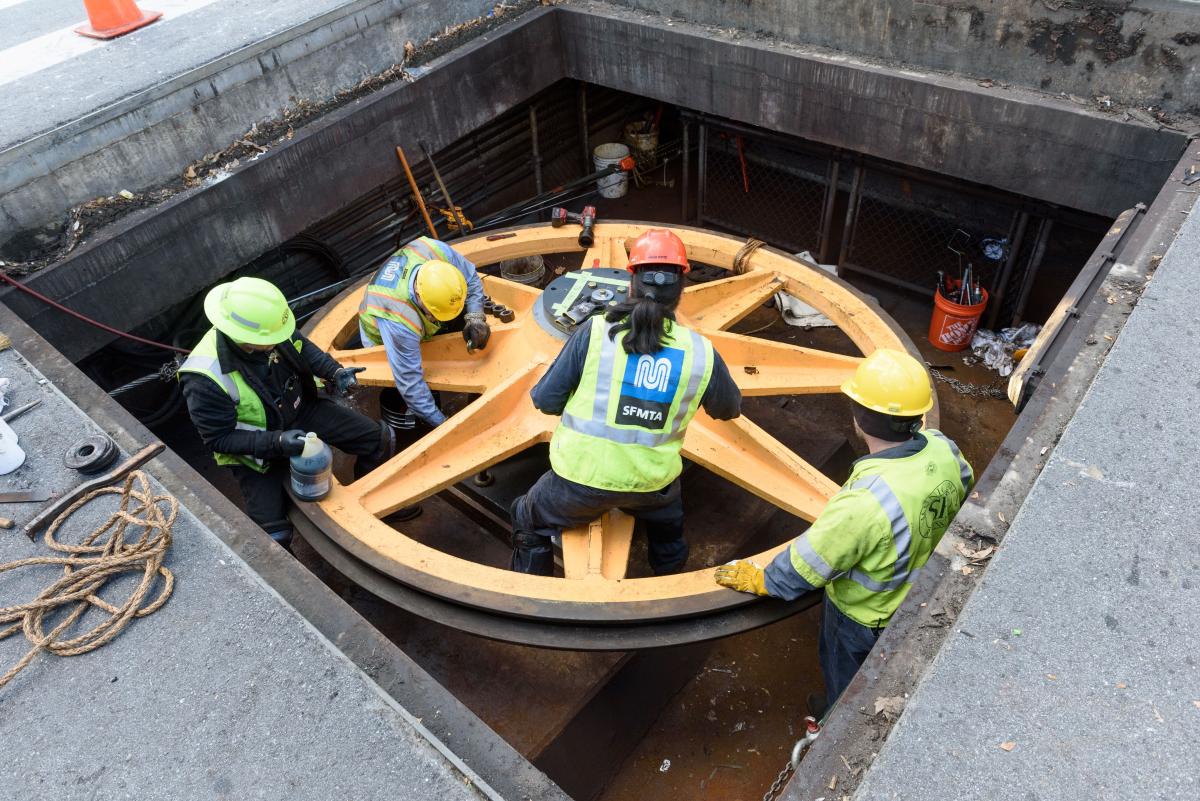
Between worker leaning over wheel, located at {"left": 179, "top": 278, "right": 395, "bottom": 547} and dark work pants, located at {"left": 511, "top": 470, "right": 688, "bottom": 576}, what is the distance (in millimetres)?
1220

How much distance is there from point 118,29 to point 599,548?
18.4 ft

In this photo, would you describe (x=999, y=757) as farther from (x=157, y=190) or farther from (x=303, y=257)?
(x=303, y=257)

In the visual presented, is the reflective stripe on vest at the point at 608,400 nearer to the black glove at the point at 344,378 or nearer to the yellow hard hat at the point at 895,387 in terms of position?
the yellow hard hat at the point at 895,387

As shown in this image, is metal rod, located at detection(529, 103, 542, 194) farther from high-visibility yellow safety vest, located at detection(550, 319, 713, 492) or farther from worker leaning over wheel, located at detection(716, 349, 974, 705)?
worker leaning over wheel, located at detection(716, 349, 974, 705)

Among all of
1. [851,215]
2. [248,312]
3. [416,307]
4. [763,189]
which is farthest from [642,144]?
[248,312]

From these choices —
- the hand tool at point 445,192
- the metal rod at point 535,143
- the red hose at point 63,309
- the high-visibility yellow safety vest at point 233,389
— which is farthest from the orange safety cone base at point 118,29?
the high-visibility yellow safety vest at point 233,389

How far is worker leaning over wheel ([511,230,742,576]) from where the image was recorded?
3217 millimetres

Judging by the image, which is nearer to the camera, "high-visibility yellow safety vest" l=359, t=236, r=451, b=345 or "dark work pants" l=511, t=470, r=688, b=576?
"dark work pants" l=511, t=470, r=688, b=576

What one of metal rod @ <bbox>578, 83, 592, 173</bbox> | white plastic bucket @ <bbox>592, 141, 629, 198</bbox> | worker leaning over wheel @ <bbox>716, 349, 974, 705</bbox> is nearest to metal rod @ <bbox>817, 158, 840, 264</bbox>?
white plastic bucket @ <bbox>592, 141, 629, 198</bbox>

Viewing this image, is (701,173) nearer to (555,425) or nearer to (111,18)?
(555,425)

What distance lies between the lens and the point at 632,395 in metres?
3.24

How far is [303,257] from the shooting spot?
6.58 metres

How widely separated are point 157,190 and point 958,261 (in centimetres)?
632

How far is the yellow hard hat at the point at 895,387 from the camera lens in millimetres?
2889
